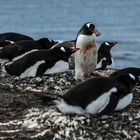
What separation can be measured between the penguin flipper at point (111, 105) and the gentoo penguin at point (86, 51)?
2.46 meters

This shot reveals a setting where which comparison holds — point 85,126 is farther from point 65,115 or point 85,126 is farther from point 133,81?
point 133,81

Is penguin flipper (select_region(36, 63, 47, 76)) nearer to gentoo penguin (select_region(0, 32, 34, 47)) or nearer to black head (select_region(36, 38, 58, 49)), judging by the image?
black head (select_region(36, 38, 58, 49))

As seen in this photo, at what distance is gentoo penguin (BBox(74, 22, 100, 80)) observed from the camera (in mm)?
9461

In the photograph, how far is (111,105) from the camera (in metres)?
6.93

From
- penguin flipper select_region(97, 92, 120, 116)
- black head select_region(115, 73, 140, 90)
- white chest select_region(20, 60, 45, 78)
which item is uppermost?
black head select_region(115, 73, 140, 90)

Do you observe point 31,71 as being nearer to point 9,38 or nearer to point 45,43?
point 45,43

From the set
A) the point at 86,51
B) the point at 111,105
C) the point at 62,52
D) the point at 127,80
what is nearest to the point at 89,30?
the point at 86,51

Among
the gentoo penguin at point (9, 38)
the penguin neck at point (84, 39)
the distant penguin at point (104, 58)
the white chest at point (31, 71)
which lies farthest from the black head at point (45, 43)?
the white chest at point (31, 71)

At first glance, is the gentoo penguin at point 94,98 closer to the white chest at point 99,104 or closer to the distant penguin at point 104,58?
the white chest at point 99,104

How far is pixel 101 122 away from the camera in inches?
269

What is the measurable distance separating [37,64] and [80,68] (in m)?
0.72

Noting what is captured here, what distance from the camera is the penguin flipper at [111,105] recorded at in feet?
22.6

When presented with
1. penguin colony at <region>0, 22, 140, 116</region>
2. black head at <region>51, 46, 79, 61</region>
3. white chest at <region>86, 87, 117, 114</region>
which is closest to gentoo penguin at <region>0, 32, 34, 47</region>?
penguin colony at <region>0, 22, 140, 116</region>

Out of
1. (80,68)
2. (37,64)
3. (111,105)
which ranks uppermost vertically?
(111,105)
